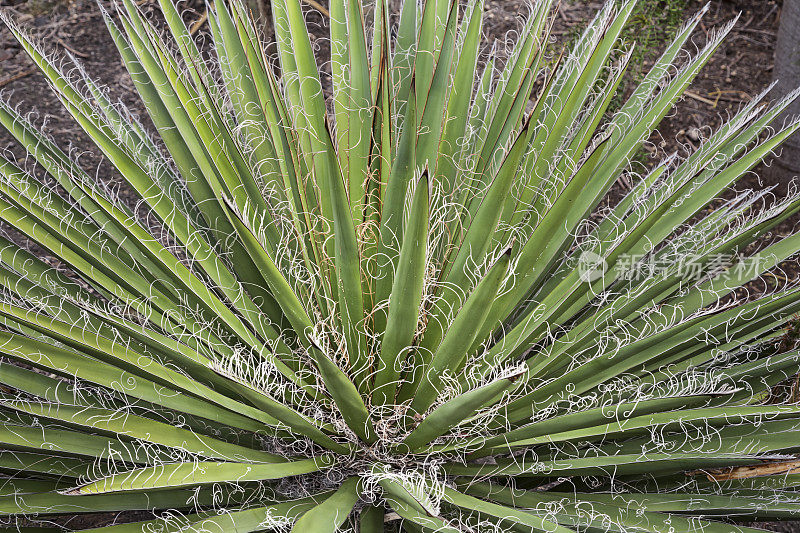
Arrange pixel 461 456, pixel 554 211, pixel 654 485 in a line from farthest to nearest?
pixel 654 485 < pixel 461 456 < pixel 554 211

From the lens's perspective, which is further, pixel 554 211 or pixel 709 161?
pixel 709 161

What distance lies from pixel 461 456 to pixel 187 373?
2.12 feet

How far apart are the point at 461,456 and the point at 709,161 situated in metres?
1.13

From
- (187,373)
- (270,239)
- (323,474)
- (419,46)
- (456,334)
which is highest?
(419,46)

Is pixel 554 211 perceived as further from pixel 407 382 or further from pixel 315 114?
pixel 315 114

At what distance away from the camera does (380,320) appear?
1725 mm

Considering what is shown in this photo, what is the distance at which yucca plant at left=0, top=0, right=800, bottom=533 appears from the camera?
1.50 m

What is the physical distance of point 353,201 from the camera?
1.87m

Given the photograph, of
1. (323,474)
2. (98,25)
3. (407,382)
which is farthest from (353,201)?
(98,25)

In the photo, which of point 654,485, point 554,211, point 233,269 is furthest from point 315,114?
point 654,485

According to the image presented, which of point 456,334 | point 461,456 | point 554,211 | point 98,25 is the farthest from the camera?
point 98,25

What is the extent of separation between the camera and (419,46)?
6.56 ft

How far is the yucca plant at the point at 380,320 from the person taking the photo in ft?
4.91

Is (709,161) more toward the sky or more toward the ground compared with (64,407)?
more toward the sky
